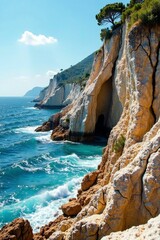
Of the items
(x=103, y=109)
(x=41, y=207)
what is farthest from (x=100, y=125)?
(x=41, y=207)

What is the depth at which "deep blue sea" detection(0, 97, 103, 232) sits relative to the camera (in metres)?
22.4

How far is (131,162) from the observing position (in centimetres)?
1191

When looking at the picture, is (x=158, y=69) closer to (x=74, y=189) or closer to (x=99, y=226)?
(x=99, y=226)

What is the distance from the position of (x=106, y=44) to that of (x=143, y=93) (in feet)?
91.1

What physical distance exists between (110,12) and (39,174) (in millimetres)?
29042

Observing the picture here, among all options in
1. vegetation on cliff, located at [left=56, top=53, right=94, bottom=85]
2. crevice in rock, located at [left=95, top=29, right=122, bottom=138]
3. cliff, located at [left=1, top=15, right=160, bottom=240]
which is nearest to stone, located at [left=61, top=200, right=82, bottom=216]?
cliff, located at [left=1, top=15, right=160, bottom=240]

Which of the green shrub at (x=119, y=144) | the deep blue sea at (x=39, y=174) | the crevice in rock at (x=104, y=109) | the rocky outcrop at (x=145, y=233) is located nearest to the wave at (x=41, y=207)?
the deep blue sea at (x=39, y=174)

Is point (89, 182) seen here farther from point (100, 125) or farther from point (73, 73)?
point (73, 73)

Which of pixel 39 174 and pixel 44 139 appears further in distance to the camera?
pixel 44 139

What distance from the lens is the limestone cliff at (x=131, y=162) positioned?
35.5 feet

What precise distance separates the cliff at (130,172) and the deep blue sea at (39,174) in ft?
12.1

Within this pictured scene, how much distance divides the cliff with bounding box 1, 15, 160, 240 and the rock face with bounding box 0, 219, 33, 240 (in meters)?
0.66

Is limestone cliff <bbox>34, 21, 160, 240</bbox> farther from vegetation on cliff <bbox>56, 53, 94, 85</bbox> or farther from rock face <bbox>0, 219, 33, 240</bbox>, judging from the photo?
vegetation on cliff <bbox>56, 53, 94, 85</bbox>

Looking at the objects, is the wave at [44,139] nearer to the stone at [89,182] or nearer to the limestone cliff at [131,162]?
the limestone cliff at [131,162]
